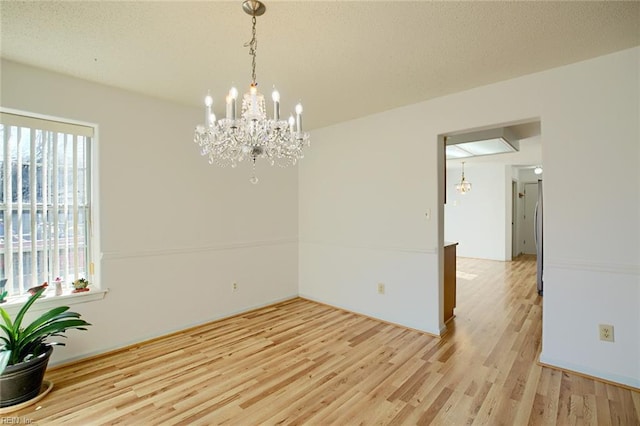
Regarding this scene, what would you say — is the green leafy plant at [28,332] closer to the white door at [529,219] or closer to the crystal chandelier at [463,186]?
the crystal chandelier at [463,186]

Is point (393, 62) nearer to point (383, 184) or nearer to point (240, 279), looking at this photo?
point (383, 184)

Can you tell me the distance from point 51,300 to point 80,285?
226 mm

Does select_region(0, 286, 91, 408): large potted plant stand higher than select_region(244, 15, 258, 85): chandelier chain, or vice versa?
select_region(244, 15, 258, 85): chandelier chain

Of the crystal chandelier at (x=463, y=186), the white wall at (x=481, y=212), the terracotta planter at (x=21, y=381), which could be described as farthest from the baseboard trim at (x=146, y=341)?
the white wall at (x=481, y=212)

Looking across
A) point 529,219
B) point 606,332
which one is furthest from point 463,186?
point 606,332

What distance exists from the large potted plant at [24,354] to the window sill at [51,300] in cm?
12

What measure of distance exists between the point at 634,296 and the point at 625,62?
171cm

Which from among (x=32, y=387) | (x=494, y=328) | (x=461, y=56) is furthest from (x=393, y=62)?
(x=32, y=387)

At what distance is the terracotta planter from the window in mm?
751

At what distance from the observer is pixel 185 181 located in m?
3.29

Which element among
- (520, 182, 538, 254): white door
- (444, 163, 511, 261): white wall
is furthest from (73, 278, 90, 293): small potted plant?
(520, 182, 538, 254): white door

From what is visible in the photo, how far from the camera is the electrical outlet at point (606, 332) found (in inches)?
88.3

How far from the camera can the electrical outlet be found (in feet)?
7.36

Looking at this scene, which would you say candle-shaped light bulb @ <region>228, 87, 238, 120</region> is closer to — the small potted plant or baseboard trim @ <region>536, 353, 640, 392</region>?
the small potted plant
